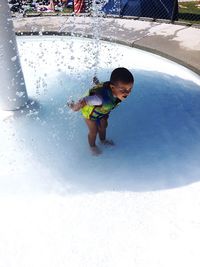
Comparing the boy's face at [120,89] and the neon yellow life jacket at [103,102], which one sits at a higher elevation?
the boy's face at [120,89]

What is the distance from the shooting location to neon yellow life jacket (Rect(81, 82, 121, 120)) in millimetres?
3703

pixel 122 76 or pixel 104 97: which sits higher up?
pixel 122 76

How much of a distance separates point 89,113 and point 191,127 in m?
1.61

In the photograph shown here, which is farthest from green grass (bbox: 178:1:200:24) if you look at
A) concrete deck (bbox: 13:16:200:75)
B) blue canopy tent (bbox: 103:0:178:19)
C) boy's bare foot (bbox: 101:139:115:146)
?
boy's bare foot (bbox: 101:139:115:146)

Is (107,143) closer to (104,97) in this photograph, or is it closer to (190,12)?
(104,97)

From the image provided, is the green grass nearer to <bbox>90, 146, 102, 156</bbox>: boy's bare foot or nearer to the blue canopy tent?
the blue canopy tent

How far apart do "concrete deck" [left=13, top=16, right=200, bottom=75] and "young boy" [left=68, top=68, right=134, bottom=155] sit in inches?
99.9

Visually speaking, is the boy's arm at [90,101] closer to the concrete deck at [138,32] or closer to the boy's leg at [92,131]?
the boy's leg at [92,131]

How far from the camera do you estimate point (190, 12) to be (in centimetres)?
1093

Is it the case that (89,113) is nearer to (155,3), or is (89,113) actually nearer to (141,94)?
(141,94)

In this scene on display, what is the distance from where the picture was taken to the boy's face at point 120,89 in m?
3.48

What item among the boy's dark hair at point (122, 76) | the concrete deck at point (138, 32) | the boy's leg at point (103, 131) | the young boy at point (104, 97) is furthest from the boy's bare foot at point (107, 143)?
the concrete deck at point (138, 32)

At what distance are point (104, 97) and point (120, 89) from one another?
0.26 m

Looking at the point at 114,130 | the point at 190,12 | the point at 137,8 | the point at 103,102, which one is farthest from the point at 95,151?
the point at 190,12
